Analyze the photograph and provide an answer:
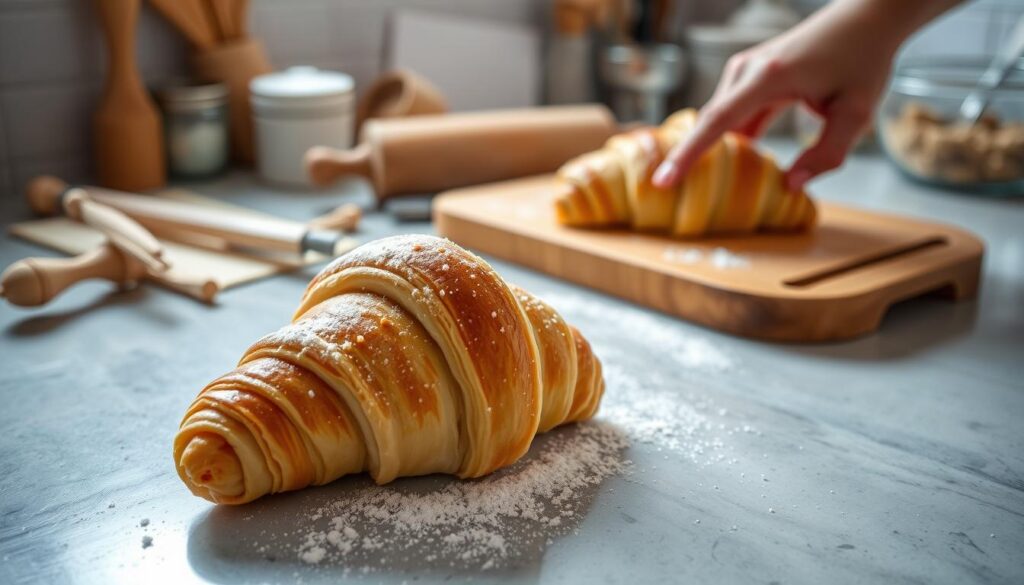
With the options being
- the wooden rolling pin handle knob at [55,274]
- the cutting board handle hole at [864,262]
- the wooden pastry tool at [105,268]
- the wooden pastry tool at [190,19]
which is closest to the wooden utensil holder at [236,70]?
the wooden pastry tool at [190,19]

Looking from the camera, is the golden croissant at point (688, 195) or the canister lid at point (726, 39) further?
the canister lid at point (726, 39)

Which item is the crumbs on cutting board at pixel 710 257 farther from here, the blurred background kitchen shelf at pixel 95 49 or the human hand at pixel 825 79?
the blurred background kitchen shelf at pixel 95 49

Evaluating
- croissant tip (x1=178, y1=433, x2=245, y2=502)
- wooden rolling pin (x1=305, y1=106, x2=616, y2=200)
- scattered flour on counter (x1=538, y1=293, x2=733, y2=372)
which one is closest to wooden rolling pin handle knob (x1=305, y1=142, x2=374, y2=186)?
wooden rolling pin (x1=305, y1=106, x2=616, y2=200)

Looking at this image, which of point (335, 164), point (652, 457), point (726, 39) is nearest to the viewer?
point (652, 457)

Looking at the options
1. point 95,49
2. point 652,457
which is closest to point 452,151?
point 95,49

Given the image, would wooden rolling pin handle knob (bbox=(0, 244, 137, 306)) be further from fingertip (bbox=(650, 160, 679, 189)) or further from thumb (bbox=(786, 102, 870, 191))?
thumb (bbox=(786, 102, 870, 191))

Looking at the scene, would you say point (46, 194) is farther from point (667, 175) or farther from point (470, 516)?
point (470, 516)
